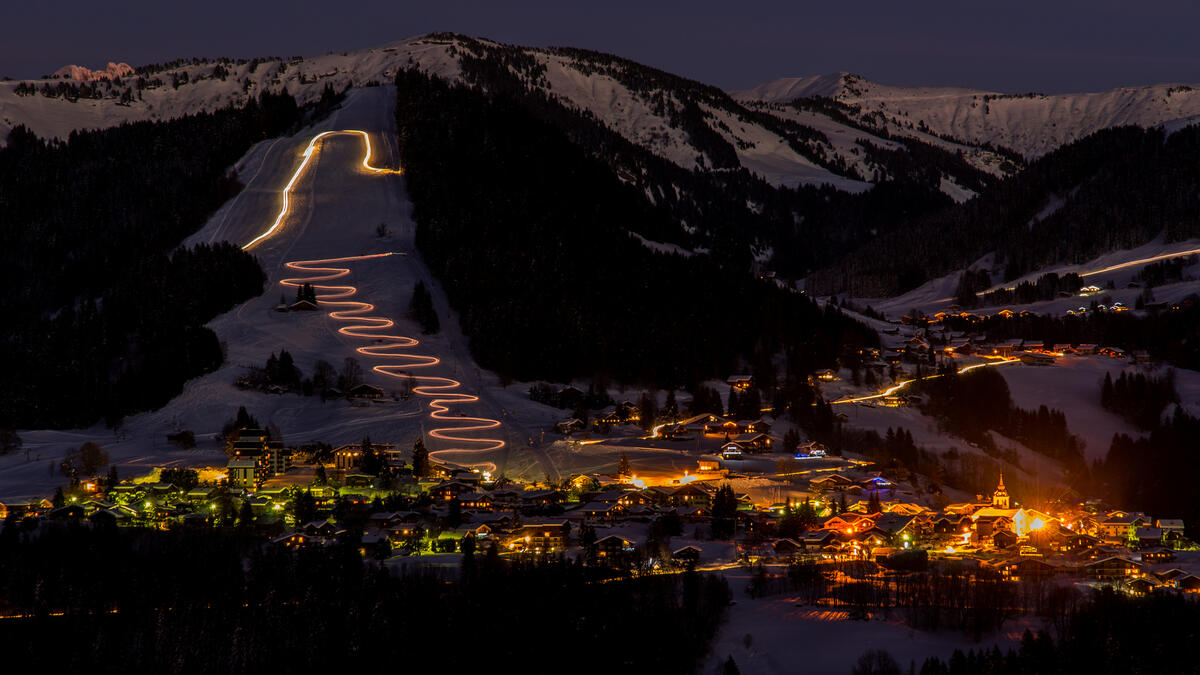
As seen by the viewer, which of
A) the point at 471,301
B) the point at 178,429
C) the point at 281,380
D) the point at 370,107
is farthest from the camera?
the point at 370,107

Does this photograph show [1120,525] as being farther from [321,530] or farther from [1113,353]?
[1113,353]

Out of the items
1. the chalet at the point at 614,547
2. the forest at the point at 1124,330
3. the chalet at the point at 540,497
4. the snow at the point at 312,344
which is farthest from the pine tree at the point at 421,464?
the forest at the point at 1124,330

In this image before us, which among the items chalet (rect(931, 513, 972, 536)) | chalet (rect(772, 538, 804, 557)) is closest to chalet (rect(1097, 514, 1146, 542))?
chalet (rect(931, 513, 972, 536))

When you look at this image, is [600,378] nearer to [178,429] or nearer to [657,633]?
[178,429]

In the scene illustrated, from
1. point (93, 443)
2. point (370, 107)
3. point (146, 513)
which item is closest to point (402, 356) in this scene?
point (93, 443)

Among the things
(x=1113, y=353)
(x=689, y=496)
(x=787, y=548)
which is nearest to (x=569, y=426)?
(x=689, y=496)

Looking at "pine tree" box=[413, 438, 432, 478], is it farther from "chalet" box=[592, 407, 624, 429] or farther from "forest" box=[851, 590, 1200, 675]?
"forest" box=[851, 590, 1200, 675]
